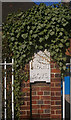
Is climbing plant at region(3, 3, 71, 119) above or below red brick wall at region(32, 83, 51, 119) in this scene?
above

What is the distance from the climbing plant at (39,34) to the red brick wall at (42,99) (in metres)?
0.25

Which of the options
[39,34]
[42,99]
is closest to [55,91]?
[42,99]

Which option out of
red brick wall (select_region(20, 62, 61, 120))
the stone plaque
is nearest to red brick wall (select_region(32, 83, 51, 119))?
red brick wall (select_region(20, 62, 61, 120))

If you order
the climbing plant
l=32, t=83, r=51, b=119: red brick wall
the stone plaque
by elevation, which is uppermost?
the climbing plant

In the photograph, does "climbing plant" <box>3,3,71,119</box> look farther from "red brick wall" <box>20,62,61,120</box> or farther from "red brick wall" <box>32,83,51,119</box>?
"red brick wall" <box>32,83,51,119</box>

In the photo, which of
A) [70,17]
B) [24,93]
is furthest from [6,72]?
[70,17]

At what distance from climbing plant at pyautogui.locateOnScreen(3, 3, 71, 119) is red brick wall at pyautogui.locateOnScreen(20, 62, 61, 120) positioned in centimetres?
25

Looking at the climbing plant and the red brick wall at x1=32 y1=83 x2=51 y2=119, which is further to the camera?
the red brick wall at x1=32 y1=83 x2=51 y2=119

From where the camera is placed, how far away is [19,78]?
3.50 metres

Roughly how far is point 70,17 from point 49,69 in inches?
43.7

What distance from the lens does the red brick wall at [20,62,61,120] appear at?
3.57 m

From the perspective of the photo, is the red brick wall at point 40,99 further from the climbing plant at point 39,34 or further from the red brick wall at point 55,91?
the climbing plant at point 39,34

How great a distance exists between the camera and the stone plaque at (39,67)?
11.6 ft

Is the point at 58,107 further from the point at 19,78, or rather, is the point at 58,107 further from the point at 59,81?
the point at 19,78
